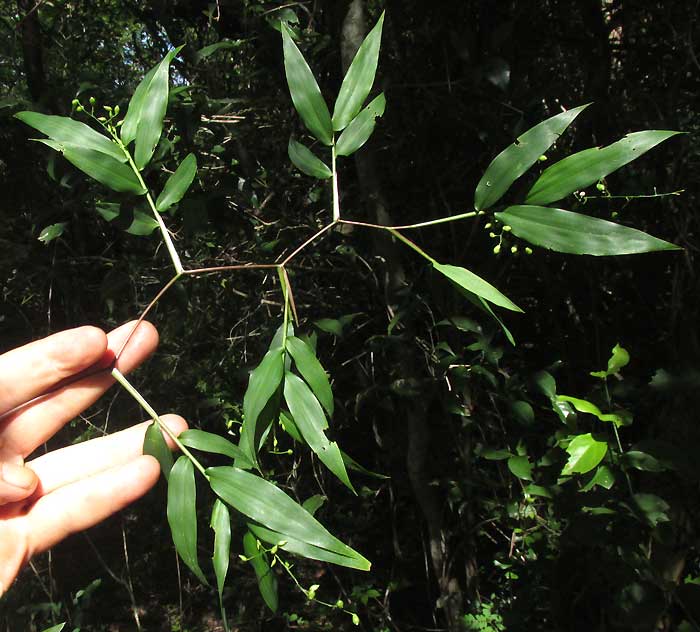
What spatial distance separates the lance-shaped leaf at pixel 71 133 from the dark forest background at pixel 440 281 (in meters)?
0.30

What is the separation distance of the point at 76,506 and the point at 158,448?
0.98 feet

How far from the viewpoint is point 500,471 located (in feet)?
4.69

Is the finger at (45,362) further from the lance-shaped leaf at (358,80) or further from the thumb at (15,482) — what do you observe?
the lance-shaped leaf at (358,80)

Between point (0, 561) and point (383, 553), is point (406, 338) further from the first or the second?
point (383, 553)

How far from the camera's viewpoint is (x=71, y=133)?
64 cm

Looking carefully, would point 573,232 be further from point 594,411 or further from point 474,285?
point 594,411

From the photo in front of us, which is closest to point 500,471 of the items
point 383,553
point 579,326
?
point 579,326

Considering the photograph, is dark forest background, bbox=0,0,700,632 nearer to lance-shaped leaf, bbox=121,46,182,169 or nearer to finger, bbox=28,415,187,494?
finger, bbox=28,415,187,494

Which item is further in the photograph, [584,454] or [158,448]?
[584,454]

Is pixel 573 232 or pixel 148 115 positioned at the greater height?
pixel 148 115

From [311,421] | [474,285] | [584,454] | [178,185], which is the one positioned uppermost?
[178,185]

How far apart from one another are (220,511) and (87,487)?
333mm

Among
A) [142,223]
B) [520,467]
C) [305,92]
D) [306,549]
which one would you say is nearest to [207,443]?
[306,549]

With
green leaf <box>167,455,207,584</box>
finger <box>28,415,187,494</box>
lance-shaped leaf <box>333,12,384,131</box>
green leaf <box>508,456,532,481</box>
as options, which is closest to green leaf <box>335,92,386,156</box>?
lance-shaped leaf <box>333,12,384,131</box>
